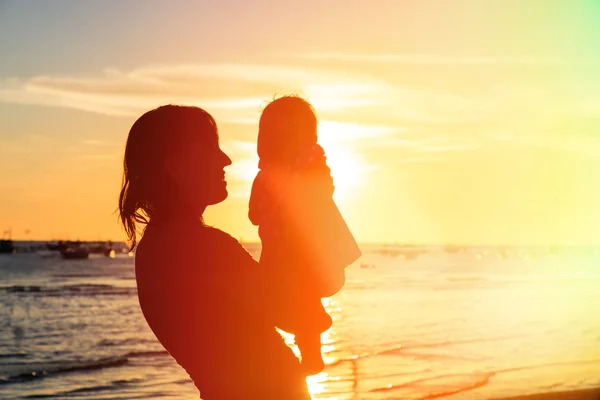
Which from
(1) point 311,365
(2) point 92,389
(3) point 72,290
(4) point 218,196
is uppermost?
(4) point 218,196

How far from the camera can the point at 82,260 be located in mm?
77562

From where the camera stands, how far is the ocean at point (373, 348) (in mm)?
14047

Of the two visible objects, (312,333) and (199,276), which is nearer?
(199,276)

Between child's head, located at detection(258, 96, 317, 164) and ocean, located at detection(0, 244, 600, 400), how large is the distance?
11542 millimetres

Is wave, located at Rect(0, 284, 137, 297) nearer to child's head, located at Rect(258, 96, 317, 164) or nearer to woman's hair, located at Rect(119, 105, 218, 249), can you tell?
child's head, located at Rect(258, 96, 317, 164)

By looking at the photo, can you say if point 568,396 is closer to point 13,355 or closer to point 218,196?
point 218,196

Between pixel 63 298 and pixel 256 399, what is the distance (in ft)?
123

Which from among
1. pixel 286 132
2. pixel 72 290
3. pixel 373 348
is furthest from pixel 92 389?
pixel 72 290

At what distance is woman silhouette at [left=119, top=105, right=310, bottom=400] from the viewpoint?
158 cm

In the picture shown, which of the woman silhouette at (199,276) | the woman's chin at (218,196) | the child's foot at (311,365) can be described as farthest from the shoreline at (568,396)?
the woman's chin at (218,196)

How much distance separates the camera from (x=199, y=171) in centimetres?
164

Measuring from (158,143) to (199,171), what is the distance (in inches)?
5.1

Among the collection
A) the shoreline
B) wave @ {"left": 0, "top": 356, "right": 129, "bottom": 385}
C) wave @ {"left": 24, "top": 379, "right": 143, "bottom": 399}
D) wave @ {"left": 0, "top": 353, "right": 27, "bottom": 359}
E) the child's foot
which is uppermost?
the child's foot

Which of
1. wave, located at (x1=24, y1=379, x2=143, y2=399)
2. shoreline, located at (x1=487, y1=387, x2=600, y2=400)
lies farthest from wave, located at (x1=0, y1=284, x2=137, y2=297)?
shoreline, located at (x1=487, y1=387, x2=600, y2=400)
